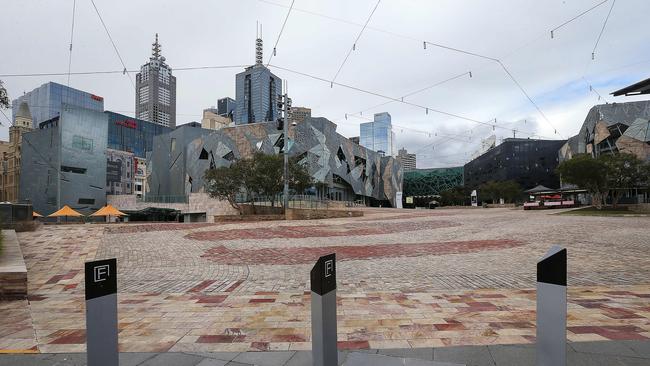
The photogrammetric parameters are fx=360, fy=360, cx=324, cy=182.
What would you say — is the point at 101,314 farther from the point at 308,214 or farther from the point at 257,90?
the point at 257,90

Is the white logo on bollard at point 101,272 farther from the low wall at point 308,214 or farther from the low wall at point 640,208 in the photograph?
the low wall at point 640,208

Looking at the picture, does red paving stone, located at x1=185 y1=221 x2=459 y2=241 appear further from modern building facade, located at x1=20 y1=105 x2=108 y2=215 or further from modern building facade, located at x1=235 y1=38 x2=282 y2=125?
modern building facade, located at x1=20 y1=105 x2=108 y2=215

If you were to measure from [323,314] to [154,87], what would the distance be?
4087 cm

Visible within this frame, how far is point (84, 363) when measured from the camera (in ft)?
10.9

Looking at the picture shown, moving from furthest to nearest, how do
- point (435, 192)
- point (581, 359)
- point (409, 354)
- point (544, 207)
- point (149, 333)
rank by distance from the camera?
1. point (435, 192)
2. point (544, 207)
3. point (149, 333)
4. point (409, 354)
5. point (581, 359)

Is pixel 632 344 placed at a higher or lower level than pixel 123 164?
lower

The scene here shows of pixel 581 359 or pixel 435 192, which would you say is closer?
pixel 581 359

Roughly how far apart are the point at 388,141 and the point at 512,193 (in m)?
55.2

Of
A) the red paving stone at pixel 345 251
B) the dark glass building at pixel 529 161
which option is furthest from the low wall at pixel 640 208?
the dark glass building at pixel 529 161

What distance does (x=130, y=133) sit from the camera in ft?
428

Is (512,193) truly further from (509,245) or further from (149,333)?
(149,333)

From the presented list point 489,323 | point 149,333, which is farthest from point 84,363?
point 489,323

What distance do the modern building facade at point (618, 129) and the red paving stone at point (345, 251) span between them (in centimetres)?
6028

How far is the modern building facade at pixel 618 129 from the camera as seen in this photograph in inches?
2298
